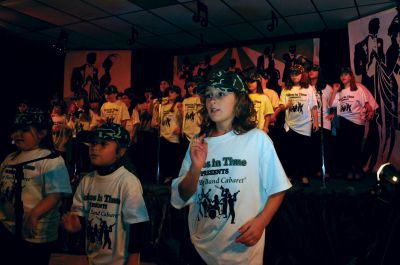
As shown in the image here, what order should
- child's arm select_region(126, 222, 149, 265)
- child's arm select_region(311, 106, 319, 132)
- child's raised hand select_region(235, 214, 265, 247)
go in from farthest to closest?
1. child's arm select_region(311, 106, 319, 132)
2. child's arm select_region(126, 222, 149, 265)
3. child's raised hand select_region(235, 214, 265, 247)

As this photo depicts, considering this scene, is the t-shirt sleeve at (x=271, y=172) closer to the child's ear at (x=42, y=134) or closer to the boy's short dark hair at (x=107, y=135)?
the boy's short dark hair at (x=107, y=135)

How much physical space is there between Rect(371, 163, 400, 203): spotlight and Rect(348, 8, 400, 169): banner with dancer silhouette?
503 centimetres

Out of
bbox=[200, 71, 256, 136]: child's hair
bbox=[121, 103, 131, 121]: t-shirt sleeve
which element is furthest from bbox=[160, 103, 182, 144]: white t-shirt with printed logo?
bbox=[200, 71, 256, 136]: child's hair

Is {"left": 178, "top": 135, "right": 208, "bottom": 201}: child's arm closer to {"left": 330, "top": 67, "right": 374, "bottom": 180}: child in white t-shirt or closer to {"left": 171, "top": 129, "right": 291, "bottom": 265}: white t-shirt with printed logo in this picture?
{"left": 171, "top": 129, "right": 291, "bottom": 265}: white t-shirt with printed logo

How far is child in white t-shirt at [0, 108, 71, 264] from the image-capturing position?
2473mm

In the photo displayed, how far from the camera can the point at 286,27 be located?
7996 mm

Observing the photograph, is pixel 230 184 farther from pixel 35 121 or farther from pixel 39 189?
pixel 35 121

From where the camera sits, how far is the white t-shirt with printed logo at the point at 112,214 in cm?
230

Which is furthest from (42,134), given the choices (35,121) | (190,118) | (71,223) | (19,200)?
(190,118)

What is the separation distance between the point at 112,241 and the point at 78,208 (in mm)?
437

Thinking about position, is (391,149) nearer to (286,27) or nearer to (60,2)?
(286,27)

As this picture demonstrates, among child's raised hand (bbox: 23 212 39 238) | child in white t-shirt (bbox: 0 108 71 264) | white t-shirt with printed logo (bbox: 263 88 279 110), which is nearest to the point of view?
child's raised hand (bbox: 23 212 39 238)

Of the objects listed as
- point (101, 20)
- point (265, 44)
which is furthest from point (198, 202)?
point (265, 44)

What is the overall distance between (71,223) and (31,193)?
21.5 inches
